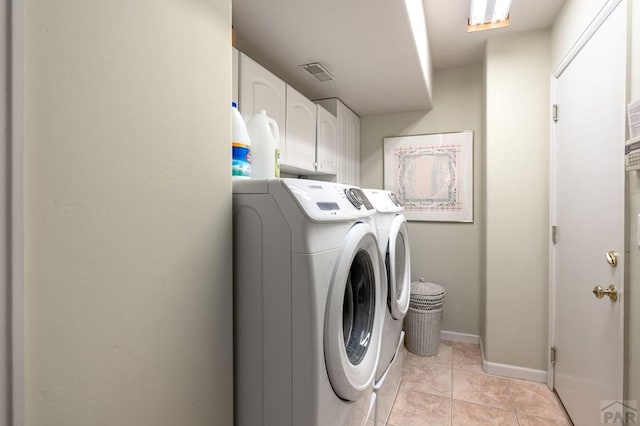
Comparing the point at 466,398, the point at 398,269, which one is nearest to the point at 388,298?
the point at 398,269

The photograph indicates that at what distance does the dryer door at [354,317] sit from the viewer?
0.91 meters

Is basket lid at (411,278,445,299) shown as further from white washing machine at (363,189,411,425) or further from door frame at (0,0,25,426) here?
door frame at (0,0,25,426)

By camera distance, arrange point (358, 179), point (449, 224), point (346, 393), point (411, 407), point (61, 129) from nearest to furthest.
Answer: point (61, 129)
point (346, 393)
point (411, 407)
point (449, 224)
point (358, 179)

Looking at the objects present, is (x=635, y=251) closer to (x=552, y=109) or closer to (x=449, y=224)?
(x=552, y=109)

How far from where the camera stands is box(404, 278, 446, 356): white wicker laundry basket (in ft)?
8.73

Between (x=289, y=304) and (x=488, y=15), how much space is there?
2381 mm

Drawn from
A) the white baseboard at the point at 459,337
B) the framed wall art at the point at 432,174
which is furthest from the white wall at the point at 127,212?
the white baseboard at the point at 459,337

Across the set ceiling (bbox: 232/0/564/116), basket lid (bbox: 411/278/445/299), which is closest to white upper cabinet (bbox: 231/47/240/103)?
ceiling (bbox: 232/0/564/116)

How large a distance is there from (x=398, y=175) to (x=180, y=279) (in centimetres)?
271

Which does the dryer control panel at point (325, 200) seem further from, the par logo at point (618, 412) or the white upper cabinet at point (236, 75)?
the par logo at point (618, 412)

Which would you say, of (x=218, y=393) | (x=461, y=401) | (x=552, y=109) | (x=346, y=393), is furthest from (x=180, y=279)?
(x=552, y=109)

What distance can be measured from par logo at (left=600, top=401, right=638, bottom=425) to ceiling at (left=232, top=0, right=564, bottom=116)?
6.13ft

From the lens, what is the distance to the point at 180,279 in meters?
0.73

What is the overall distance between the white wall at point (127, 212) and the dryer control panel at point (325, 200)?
0.21 meters
